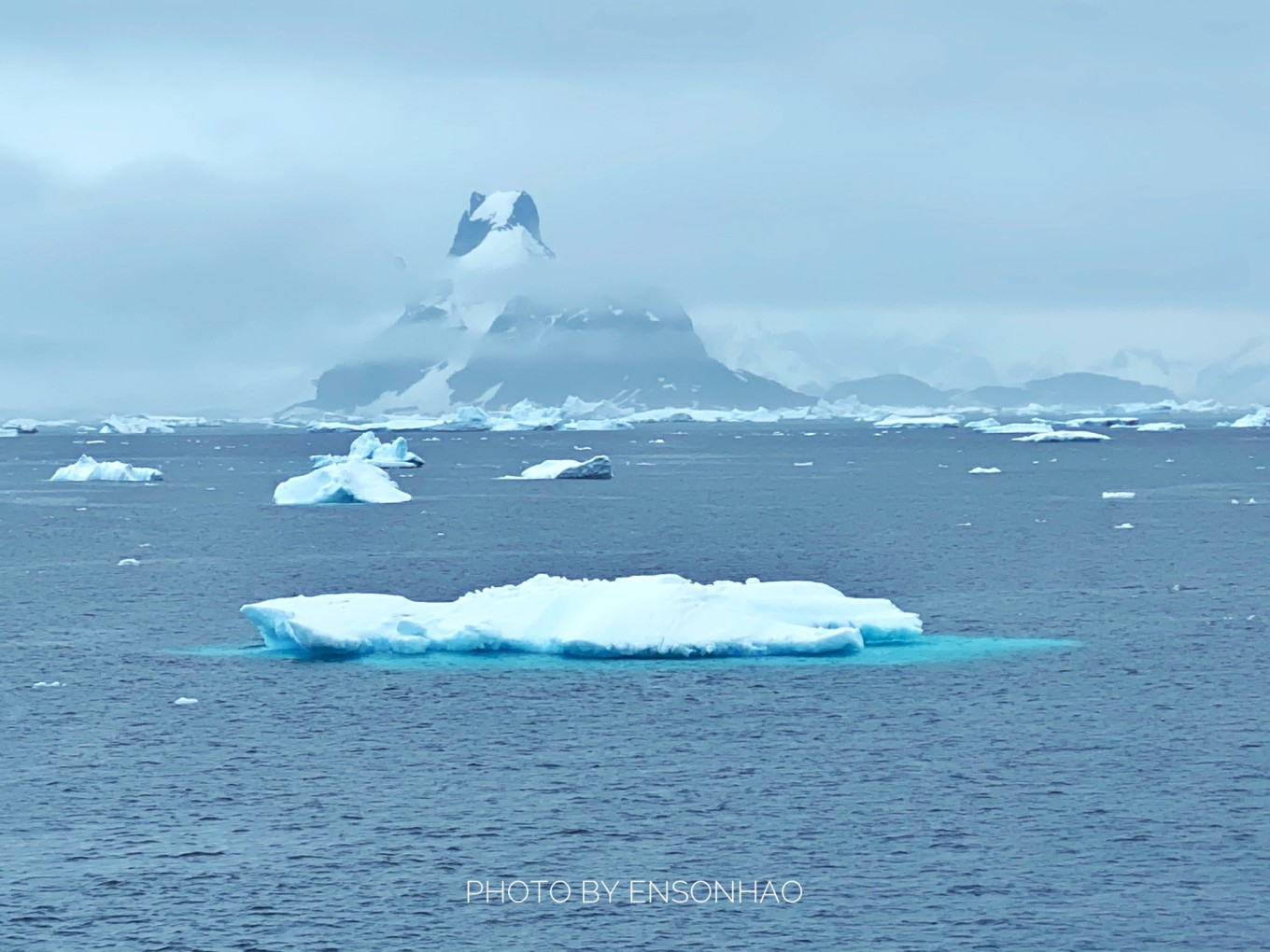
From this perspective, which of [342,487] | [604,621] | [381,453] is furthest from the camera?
[381,453]

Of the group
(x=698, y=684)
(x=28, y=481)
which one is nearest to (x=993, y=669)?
(x=698, y=684)

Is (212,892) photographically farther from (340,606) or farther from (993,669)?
(993,669)

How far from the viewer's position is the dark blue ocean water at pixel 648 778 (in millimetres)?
18516

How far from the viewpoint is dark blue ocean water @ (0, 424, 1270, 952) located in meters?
18.5

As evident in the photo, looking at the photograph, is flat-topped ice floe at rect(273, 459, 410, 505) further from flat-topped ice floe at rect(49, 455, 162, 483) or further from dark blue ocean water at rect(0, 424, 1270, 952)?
dark blue ocean water at rect(0, 424, 1270, 952)

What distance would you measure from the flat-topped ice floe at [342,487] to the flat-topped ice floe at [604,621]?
48.8 m

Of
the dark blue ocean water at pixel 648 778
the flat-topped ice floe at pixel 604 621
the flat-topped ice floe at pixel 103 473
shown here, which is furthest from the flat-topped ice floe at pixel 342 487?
the flat-topped ice floe at pixel 604 621

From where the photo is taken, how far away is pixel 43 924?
59.8ft

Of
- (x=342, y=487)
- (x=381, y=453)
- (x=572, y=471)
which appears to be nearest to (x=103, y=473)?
(x=381, y=453)

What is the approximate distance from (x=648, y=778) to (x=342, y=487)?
204 feet

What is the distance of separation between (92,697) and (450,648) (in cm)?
760

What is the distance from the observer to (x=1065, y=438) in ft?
598

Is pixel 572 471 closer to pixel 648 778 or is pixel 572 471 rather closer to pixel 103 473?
pixel 103 473

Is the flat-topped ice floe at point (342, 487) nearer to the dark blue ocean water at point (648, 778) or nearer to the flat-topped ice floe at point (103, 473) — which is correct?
the flat-topped ice floe at point (103, 473)
